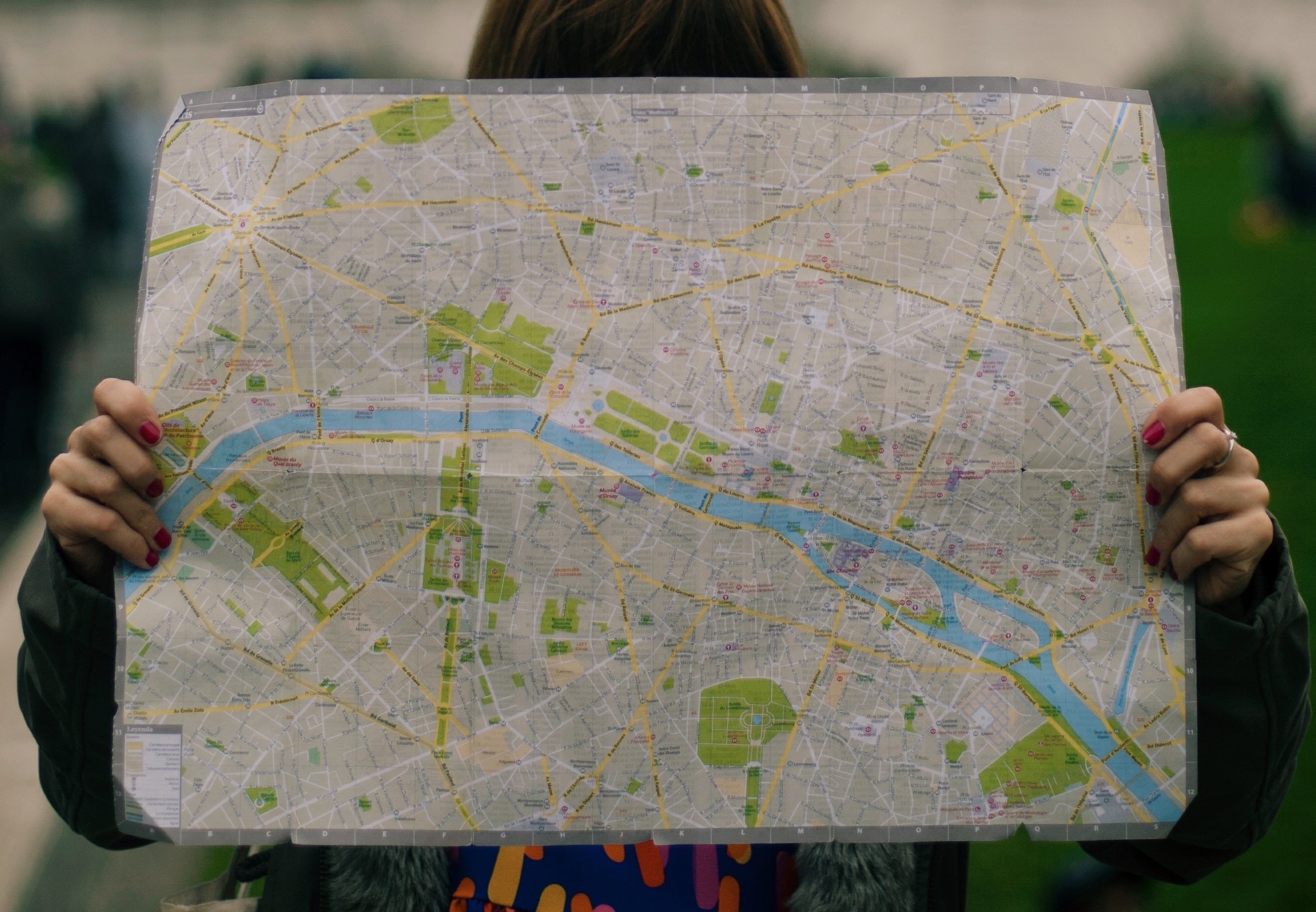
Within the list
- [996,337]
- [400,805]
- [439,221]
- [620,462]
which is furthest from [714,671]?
[439,221]

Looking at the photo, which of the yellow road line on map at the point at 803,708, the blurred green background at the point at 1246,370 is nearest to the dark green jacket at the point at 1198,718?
the yellow road line on map at the point at 803,708

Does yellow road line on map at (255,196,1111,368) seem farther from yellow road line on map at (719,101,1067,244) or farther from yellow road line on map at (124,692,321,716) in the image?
yellow road line on map at (124,692,321,716)

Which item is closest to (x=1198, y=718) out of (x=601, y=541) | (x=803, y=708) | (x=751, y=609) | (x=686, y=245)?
(x=803, y=708)

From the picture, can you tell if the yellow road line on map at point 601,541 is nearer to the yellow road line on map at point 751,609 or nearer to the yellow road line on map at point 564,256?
the yellow road line on map at point 751,609

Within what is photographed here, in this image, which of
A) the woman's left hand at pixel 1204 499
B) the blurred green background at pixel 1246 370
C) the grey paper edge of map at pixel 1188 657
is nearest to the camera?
the woman's left hand at pixel 1204 499

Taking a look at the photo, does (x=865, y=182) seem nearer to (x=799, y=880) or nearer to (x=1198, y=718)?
(x=1198, y=718)

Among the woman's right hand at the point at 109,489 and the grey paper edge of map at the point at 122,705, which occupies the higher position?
the woman's right hand at the point at 109,489

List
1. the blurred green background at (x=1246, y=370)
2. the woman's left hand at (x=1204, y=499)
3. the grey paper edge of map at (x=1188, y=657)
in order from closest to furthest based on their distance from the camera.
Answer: the woman's left hand at (x=1204, y=499) < the grey paper edge of map at (x=1188, y=657) < the blurred green background at (x=1246, y=370)
